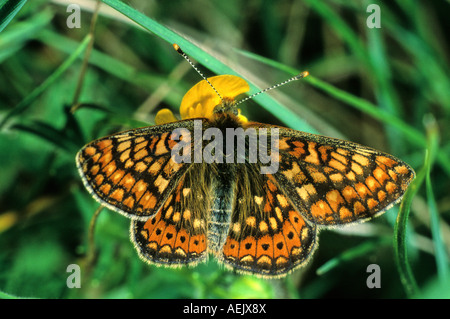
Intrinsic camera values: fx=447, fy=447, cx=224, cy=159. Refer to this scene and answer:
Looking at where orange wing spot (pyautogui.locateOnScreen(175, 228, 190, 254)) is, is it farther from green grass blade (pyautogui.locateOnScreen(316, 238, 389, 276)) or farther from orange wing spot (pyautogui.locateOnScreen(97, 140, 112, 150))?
green grass blade (pyautogui.locateOnScreen(316, 238, 389, 276))

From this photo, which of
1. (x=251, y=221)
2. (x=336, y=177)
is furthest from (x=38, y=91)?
(x=336, y=177)

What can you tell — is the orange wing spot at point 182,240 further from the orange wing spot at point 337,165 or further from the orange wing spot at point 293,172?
the orange wing spot at point 337,165

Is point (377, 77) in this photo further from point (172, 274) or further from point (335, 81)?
point (172, 274)

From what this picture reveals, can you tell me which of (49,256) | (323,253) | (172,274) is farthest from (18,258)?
(323,253)

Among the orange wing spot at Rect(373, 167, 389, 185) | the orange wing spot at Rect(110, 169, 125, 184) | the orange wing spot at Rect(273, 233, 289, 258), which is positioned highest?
the orange wing spot at Rect(110, 169, 125, 184)

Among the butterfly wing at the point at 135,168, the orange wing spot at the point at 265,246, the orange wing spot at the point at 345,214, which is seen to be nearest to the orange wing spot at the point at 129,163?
the butterfly wing at the point at 135,168

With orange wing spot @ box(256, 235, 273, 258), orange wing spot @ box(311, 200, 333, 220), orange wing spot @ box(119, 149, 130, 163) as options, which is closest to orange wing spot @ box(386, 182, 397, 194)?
orange wing spot @ box(311, 200, 333, 220)
